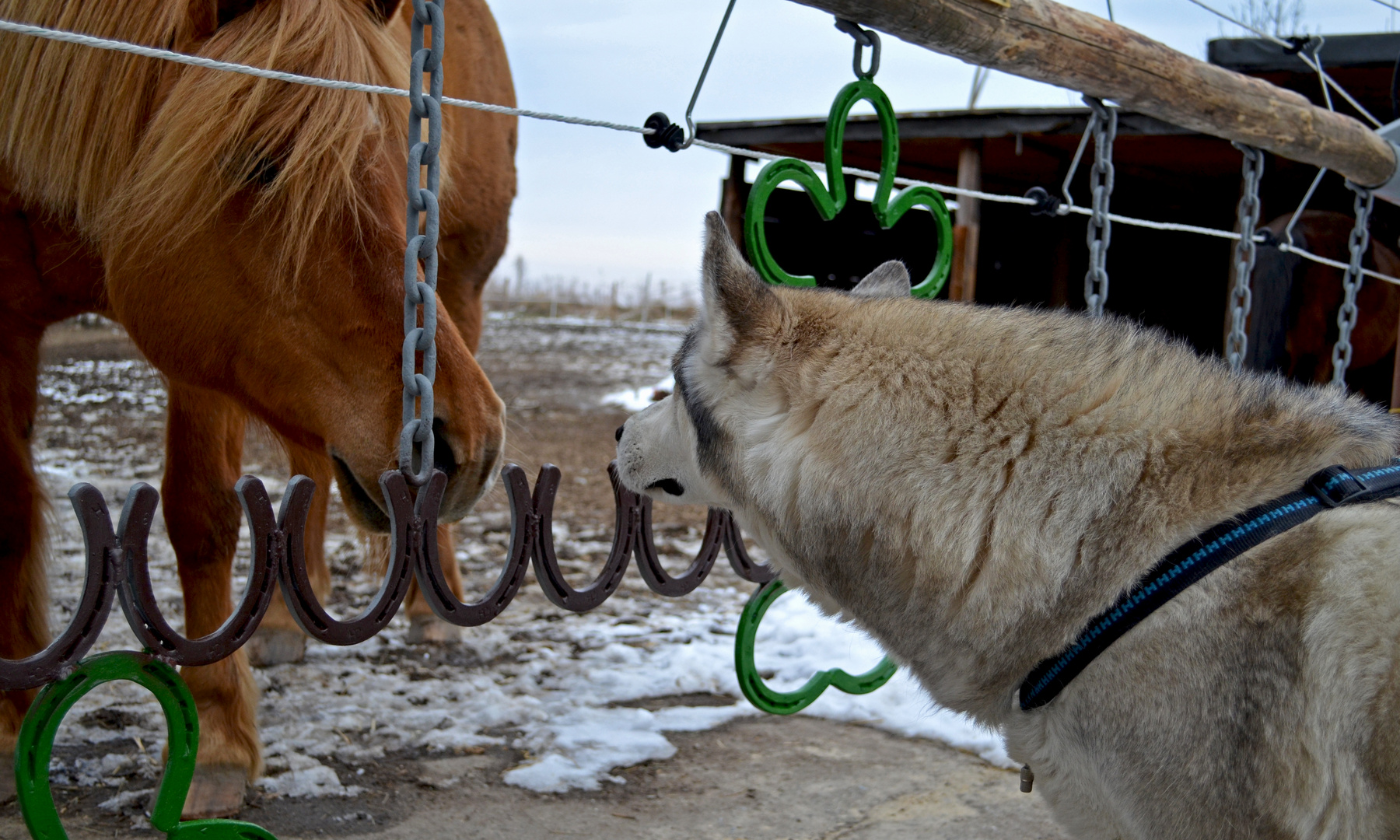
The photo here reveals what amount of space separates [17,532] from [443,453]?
1.57 metres

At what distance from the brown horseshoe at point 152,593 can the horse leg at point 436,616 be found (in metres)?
2.37

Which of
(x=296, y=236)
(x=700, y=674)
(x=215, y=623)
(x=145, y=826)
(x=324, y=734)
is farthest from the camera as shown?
(x=700, y=674)

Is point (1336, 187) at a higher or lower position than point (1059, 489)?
higher

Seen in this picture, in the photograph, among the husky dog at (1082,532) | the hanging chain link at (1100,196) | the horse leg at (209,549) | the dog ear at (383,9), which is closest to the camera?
the husky dog at (1082,532)

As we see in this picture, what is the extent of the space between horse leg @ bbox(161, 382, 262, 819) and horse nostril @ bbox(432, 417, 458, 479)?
1.19 metres

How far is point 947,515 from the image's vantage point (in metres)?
1.59

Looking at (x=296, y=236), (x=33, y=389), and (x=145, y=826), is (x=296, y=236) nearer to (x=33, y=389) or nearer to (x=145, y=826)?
(x=33, y=389)

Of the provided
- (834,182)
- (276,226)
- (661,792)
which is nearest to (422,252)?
(276,226)

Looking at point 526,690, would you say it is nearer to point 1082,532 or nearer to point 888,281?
point 888,281

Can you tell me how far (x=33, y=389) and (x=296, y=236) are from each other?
1437mm

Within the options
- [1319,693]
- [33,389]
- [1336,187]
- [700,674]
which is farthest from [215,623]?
[1336,187]

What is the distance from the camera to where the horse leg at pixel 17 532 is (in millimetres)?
2652

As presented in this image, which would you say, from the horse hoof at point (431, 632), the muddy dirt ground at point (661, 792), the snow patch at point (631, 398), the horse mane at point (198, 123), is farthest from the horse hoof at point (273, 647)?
the snow patch at point (631, 398)

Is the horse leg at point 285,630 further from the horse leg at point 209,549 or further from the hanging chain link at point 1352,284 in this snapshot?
the hanging chain link at point 1352,284
